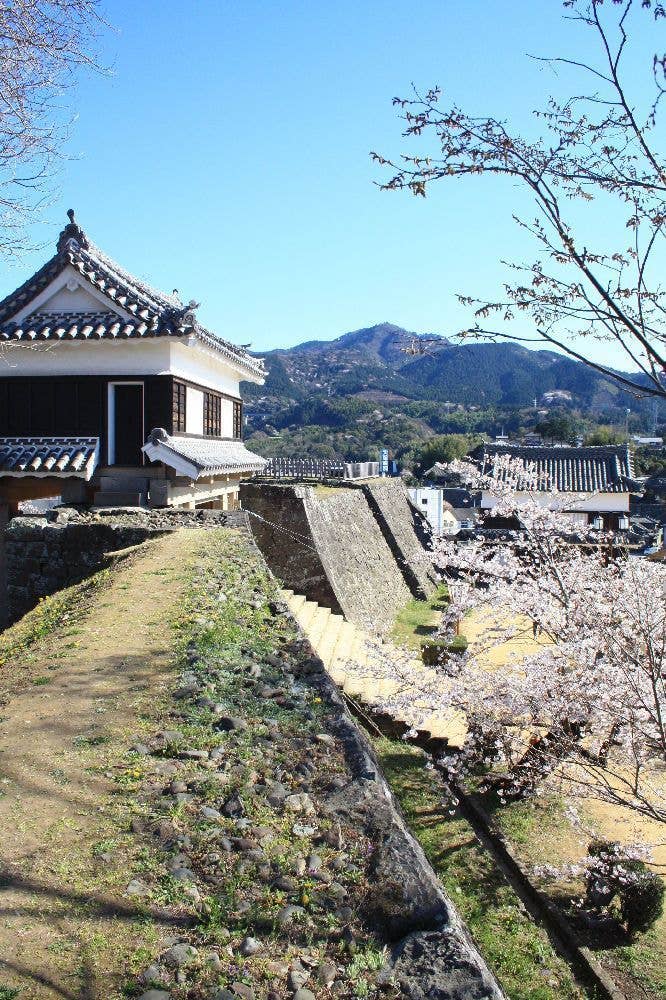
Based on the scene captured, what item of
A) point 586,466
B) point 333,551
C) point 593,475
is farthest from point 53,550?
point 586,466

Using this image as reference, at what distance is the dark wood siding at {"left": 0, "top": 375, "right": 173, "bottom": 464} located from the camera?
468 inches

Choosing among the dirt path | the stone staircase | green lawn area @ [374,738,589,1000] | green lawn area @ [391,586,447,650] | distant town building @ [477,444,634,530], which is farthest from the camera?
distant town building @ [477,444,634,530]

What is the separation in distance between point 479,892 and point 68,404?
9.82 metres

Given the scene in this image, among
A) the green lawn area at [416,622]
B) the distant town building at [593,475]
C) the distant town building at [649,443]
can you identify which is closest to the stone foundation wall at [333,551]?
the green lawn area at [416,622]

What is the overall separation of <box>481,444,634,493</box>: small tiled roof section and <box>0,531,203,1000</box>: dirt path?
2400 cm

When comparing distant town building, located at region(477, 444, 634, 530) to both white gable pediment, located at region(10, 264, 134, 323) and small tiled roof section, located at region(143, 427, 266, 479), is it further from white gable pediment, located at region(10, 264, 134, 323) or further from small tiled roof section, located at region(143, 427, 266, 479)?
white gable pediment, located at region(10, 264, 134, 323)

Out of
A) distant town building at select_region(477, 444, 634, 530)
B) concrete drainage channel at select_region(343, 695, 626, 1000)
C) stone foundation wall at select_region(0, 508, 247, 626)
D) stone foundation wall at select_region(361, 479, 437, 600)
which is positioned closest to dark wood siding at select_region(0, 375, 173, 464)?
stone foundation wall at select_region(0, 508, 247, 626)

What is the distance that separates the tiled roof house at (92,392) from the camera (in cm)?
1145

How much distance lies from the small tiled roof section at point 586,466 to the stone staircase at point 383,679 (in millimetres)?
18217

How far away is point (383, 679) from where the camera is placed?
31.4 ft

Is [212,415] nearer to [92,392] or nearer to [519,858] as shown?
[92,392]

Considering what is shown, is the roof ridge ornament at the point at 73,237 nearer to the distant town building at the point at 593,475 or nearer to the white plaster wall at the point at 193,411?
the white plaster wall at the point at 193,411

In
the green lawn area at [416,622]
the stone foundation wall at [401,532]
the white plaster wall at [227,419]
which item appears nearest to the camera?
the white plaster wall at [227,419]

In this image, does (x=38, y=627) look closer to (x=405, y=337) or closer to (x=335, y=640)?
(x=405, y=337)
